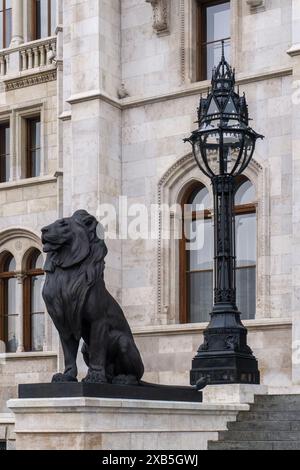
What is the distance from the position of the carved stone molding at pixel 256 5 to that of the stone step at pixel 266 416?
9411 millimetres

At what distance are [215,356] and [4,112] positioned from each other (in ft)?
42.0

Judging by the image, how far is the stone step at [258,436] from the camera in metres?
15.1

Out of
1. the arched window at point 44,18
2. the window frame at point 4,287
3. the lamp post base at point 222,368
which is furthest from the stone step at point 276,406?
the arched window at point 44,18

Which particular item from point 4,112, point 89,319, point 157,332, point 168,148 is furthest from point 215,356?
point 4,112

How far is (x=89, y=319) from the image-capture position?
43.0 feet

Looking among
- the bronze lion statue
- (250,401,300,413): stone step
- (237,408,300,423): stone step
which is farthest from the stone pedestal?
(250,401,300,413): stone step

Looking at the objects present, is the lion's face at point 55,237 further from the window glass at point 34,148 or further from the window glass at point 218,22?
the window glass at point 34,148

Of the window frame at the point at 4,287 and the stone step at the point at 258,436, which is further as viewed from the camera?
the window frame at the point at 4,287

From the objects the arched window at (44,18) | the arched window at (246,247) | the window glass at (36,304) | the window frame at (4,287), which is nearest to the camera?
the arched window at (246,247)

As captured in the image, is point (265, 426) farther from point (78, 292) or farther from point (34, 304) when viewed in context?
point (34, 304)

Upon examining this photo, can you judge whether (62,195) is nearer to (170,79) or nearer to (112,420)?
(170,79)

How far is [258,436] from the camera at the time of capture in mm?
15289

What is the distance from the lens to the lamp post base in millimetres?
16375

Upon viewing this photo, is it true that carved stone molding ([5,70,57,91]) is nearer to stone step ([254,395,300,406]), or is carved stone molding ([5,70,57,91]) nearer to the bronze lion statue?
stone step ([254,395,300,406])
